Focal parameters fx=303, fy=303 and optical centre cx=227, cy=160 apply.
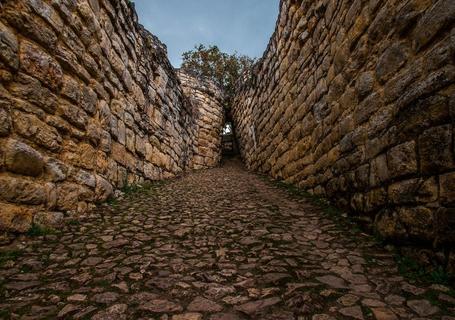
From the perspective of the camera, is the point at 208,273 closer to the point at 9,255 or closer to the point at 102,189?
the point at 9,255

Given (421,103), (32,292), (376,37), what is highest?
(376,37)

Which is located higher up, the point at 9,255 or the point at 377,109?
the point at 377,109

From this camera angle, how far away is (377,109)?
2785mm

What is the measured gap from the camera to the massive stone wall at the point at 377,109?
2.03 metres

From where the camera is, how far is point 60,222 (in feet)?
9.93

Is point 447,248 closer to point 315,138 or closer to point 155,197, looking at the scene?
point 315,138

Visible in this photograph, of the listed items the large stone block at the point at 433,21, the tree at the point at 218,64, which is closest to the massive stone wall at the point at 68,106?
the large stone block at the point at 433,21

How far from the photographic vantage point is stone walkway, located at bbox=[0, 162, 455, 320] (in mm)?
1763

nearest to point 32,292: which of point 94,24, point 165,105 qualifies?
point 94,24

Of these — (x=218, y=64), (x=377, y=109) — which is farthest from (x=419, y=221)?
(x=218, y=64)

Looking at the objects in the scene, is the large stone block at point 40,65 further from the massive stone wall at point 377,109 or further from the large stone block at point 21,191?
the massive stone wall at point 377,109

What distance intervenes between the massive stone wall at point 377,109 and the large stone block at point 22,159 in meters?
3.08

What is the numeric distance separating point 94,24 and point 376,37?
127 inches

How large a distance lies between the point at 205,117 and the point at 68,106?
7.44 meters
